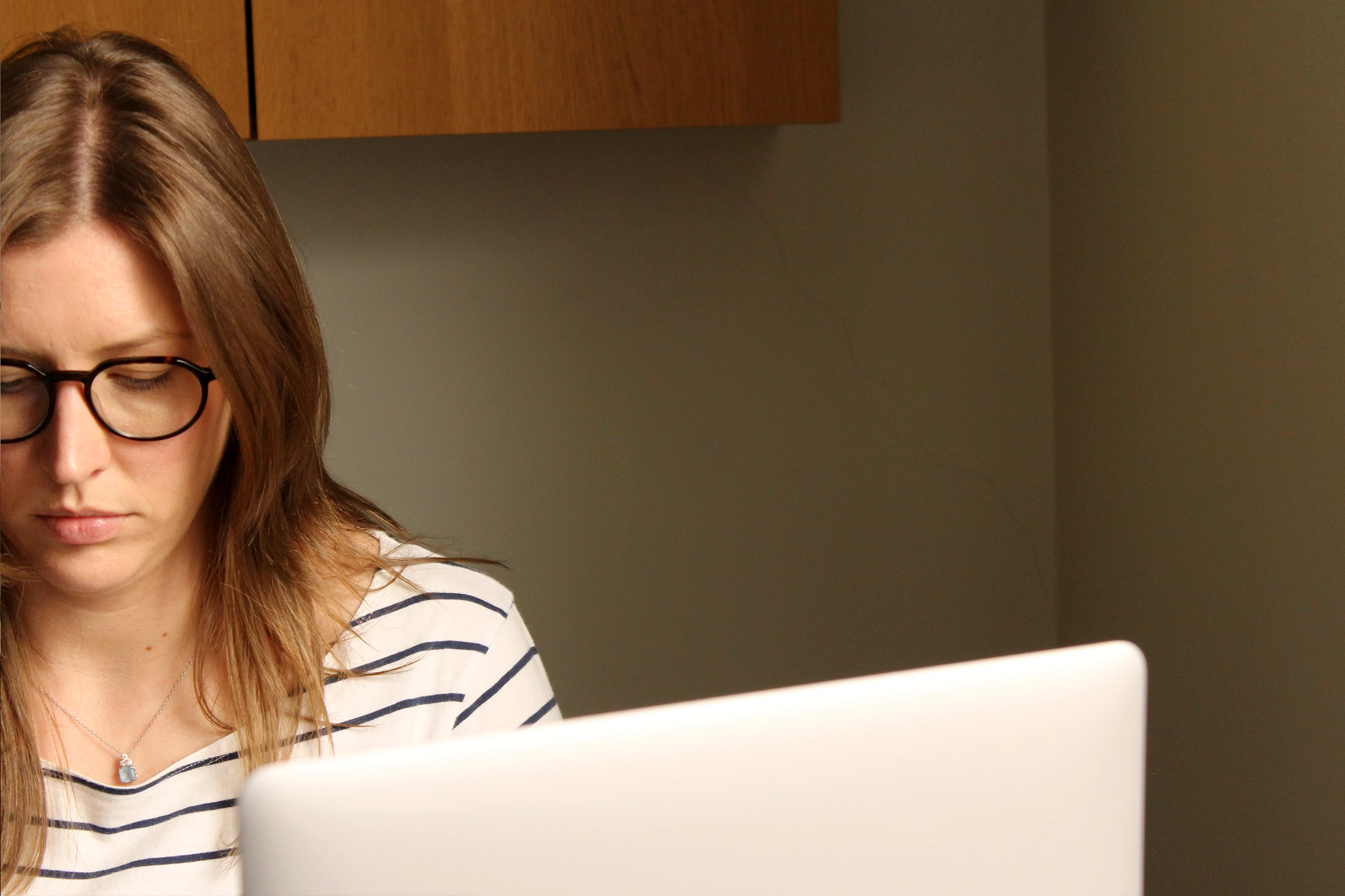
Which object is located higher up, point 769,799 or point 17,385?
point 17,385

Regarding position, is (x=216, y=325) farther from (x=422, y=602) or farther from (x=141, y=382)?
(x=422, y=602)

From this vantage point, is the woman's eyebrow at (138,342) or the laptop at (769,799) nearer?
the laptop at (769,799)

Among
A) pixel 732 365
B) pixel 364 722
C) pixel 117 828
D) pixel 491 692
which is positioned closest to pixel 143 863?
pixel 117 828

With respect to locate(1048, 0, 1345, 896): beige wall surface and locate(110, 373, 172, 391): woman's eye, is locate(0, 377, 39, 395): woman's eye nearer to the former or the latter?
locate(110, 373, 172, 391): woman's eye

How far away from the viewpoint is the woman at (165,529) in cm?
81

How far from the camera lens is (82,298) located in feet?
2.62

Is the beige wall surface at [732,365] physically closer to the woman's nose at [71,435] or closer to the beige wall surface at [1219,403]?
the beige wall surface at [1219,403]

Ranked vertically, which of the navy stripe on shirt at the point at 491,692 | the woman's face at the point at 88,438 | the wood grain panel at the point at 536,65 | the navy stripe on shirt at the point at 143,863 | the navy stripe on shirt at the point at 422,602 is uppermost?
the wood grain panel at the point at 536,65

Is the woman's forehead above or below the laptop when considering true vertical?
above

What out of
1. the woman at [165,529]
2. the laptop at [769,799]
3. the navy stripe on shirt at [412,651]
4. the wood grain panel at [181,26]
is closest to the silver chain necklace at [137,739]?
the woman at [165,529]

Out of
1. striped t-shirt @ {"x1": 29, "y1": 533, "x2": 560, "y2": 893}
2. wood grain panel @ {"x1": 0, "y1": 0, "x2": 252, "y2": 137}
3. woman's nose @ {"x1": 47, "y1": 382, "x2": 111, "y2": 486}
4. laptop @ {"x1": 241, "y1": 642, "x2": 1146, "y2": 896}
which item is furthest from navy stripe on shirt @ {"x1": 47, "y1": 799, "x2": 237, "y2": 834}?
wood grain panel @ {"x1": 0, "y1": 0, "x2": 252, "y2": 137}

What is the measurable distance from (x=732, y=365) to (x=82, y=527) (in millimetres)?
1236

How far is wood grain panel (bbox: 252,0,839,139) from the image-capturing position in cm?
145

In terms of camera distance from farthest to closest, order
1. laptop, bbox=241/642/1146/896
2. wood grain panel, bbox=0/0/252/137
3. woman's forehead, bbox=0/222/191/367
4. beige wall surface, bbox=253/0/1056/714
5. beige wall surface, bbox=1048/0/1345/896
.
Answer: beige wall surface, bbox=253/0/1056/714
wood grain panel, bbox=0/0/252/137
beige wall surface, bbox=1048/0/1345/896
woman's forehead, bbox=0/222/191/367
laptop, bbox=241/642/1146/896
